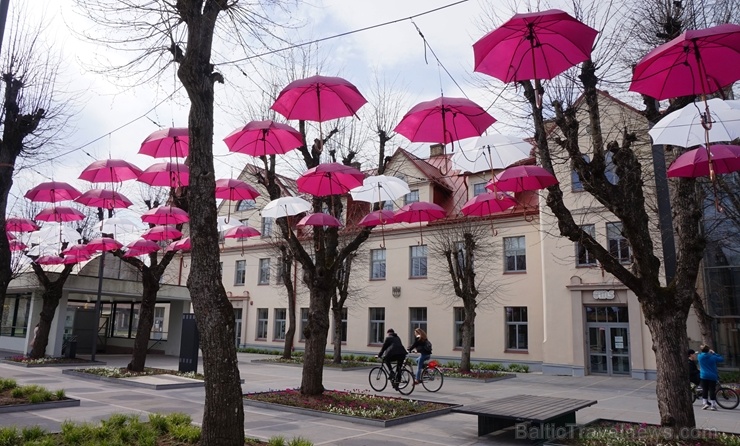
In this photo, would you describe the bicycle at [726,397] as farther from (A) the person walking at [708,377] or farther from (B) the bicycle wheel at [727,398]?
(A) the person walking at [708,377]

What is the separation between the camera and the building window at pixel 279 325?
36.6m

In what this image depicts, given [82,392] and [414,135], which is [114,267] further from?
[414,135]

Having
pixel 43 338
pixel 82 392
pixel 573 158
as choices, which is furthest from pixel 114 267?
pixel 573 158

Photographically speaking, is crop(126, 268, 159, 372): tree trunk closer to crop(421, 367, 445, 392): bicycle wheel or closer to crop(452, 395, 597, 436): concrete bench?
crop(421, 367, 445, 392): bicycle wheel

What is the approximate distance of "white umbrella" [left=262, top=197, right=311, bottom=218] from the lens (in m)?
12.2

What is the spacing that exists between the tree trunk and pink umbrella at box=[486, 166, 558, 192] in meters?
13.2

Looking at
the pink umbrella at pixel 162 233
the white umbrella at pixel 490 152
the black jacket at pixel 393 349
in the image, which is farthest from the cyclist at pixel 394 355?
the pink umbrella at pixel 162 233

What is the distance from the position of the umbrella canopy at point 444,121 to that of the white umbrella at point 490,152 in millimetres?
1324

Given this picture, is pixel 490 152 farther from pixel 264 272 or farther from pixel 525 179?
pixel 264 272

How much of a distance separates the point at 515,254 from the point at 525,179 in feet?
59.0

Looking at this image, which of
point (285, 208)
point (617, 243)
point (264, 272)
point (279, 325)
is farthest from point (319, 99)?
point (264, 272)

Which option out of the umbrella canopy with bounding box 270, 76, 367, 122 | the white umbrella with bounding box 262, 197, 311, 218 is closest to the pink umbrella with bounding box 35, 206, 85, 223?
the white umbrella with bounding box 262, 197, 311, 218

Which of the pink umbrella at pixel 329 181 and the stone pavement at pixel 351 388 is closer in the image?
the stone pavement at pixel 351 388

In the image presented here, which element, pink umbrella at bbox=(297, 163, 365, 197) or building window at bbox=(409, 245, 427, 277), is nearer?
pink umbrella at bbox=(297, 163, 365, 197)
